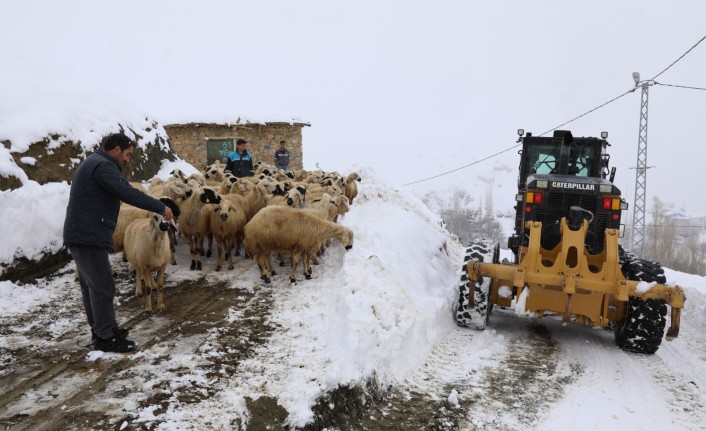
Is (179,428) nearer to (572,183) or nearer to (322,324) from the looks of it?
(322,324)

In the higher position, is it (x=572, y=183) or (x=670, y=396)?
(x=572, y=183)

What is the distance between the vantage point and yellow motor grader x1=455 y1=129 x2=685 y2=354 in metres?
6.41

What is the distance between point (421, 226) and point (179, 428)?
29.7 feet

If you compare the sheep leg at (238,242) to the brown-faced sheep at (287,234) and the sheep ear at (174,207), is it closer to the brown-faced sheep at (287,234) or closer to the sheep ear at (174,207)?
the brown-faced sheep at (287,234)

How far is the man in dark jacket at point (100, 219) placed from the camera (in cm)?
482

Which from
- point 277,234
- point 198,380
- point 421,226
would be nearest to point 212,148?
point 421,226

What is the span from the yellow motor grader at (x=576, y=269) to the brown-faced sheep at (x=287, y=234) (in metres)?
2.55

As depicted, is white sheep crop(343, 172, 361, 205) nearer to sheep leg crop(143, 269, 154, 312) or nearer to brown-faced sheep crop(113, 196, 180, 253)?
brown-faced sheep crop(113, 196, 180, 253)

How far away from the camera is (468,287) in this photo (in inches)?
293

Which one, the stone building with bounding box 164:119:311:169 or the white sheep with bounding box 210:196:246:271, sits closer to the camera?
the white sheep with bounding box 210:196:246:271

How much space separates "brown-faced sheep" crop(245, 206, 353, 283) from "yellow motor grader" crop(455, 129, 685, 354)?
100 inches

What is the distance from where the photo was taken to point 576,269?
6.49 meters

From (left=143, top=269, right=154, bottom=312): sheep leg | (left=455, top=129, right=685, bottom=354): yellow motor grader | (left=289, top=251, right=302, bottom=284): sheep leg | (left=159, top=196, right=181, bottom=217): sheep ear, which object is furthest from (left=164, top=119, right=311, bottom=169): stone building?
(left=143, top=269, right=154, bottom=312): sheep leg

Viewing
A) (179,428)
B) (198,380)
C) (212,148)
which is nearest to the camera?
(179,428)
